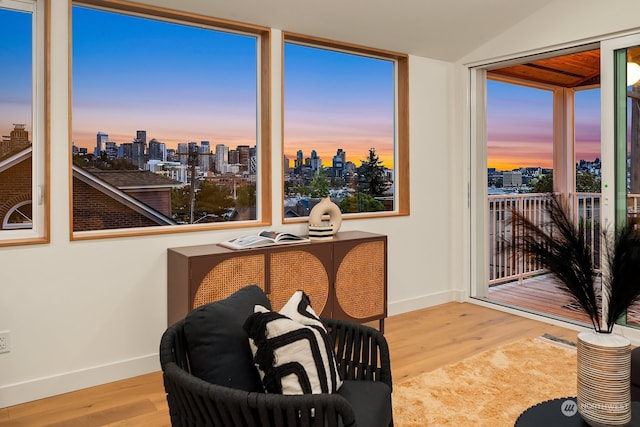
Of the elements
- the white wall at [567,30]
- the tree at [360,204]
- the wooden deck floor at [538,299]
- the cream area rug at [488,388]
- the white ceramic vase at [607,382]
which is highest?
the white wall at [567,30]

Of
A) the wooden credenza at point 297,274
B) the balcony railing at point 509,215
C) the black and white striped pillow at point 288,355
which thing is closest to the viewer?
the black and white striped pillow at point 288,355

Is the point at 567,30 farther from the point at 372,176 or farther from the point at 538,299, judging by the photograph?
the point at 538,299

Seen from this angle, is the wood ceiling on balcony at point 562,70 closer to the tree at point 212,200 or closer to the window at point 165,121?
the window at point 165,121

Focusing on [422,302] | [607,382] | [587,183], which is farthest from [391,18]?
[587,183]

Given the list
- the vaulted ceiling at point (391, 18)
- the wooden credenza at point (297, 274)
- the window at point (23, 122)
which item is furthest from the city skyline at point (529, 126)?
the window at point (23, 122)

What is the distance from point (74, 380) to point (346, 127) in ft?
8.83

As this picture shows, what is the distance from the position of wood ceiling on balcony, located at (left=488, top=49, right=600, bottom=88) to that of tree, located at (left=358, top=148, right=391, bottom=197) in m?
1.67

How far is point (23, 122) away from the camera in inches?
112

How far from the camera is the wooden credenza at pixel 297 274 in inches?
118

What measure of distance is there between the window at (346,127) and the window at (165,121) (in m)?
0.32

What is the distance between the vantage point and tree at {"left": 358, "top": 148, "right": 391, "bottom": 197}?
174 inches

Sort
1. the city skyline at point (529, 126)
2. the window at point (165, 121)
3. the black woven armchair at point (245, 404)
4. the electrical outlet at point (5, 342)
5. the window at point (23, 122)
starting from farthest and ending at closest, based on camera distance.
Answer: the city skyline at point (529, 126), the window at point (165, 121), the window at point (23, 122), the electrical outlet at point (5, 342), the black woven armchair at point (245, 404)

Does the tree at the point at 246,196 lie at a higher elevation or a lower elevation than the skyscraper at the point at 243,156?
lower

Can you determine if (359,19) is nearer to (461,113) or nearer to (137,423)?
(461,113)
